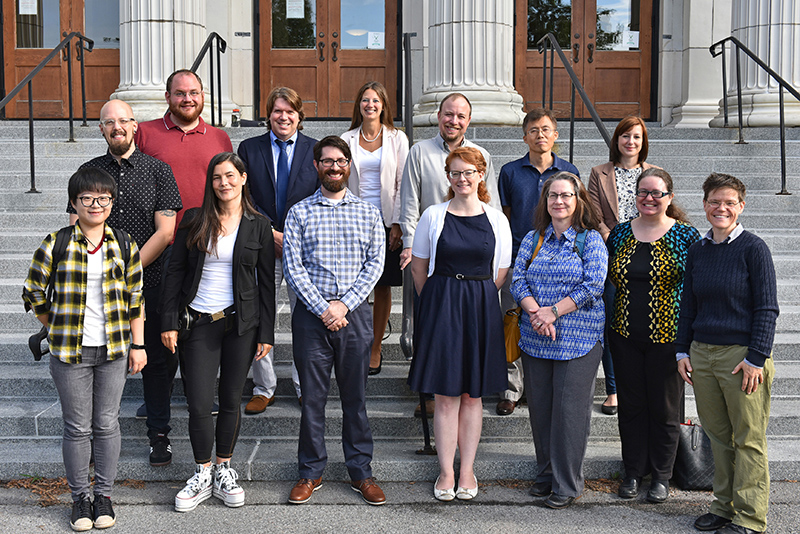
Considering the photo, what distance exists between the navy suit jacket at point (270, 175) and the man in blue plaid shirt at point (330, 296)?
0.55 meters

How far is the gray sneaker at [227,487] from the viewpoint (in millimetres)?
3979

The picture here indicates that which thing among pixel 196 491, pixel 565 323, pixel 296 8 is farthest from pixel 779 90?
pixel 196 491

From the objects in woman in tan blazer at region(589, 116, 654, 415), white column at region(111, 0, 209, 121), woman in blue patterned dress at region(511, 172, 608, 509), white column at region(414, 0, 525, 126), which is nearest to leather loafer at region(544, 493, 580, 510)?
woman in blue patterned dress at region(511, 172, 608, 509)

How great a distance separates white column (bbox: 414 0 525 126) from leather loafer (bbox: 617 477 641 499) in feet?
17.2

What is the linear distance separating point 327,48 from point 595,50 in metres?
3.76

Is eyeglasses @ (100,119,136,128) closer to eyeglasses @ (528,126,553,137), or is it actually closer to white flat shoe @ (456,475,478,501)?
eyeglasses @ (528,126,553,137)

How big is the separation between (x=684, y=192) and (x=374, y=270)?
465cm

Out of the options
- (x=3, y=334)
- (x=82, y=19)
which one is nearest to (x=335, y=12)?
(x=82, y=19)

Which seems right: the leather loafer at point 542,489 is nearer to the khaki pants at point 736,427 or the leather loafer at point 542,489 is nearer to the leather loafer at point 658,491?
the leather loafer at point 658,491

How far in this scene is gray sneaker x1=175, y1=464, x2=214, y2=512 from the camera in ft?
12.9

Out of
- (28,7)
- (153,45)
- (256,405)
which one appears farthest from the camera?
(28,7)

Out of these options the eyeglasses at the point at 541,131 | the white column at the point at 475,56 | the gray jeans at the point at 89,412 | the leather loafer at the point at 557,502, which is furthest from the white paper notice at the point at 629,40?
the gray jeans at the point at 89,412

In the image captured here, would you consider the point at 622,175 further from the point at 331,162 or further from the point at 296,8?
the point at 296,8

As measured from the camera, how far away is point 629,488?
4.14 metres
